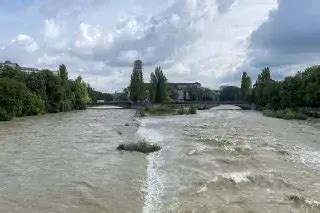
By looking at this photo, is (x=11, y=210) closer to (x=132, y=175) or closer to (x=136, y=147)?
(x=132, y=175)

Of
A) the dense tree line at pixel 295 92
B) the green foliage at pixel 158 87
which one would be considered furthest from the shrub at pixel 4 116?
the green foliage at pixel 158 87

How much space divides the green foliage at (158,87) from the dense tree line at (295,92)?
1306 inches

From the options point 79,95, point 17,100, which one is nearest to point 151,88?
point 79,95

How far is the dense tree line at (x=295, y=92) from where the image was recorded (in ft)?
366

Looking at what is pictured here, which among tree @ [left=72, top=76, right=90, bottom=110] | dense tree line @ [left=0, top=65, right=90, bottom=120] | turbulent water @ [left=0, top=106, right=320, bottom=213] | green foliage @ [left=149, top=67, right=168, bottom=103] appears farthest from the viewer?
green foliage @ [left=149, top=67, right=168, bottom=103]

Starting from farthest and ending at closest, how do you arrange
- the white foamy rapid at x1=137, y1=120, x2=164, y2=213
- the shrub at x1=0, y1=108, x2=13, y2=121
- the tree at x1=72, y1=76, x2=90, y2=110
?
the tree at x1=72, y1=76, x2=90, y2=110, the shrub at x1=0, y1=108, x2=13, y2=121, the white foamy rapid at x1=137, y1=120, x2=164, y2=213

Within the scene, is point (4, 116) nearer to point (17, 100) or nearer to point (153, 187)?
point (17, 100)

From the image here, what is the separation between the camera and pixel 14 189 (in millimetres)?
19812

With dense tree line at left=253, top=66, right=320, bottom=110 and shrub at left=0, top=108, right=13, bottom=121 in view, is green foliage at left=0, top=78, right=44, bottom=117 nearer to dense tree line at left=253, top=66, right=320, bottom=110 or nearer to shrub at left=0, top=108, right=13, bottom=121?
shrub at left=0, top=108, right=13, bottom=121

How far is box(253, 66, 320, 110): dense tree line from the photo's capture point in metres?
112

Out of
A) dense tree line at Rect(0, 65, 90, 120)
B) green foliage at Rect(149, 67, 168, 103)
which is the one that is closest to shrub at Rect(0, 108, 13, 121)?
dense tree line at Rect(0, 65, 90, 120)

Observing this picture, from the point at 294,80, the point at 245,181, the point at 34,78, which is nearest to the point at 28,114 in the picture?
the point at 34,78

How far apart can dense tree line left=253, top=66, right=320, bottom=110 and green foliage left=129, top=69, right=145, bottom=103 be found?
45.2 meters

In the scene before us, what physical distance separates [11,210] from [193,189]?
→ 7072 millimetres
